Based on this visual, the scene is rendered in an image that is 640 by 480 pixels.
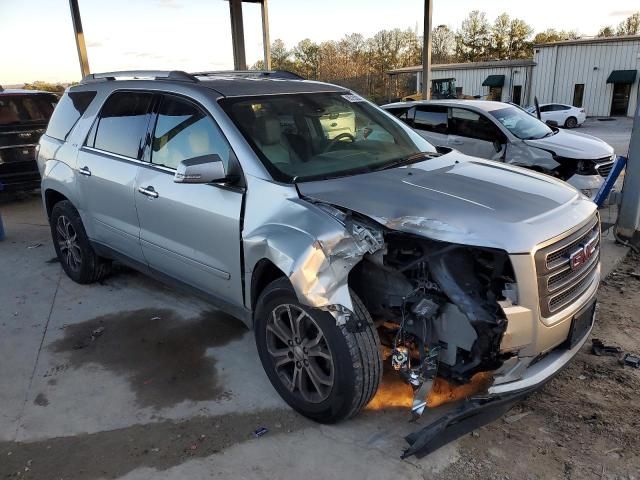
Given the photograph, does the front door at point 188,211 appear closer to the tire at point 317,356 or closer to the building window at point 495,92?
the tire at point 317,356

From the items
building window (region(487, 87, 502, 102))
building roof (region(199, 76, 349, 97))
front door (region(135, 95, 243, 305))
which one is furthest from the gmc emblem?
building window (region(487, 87, 502, 102))

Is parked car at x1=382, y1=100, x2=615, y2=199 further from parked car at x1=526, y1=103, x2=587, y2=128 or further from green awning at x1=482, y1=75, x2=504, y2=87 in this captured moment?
green awning at x1=482, y1=75, x2=504, y2=87

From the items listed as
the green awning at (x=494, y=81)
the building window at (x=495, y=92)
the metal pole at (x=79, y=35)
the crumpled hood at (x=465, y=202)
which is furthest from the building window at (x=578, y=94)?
the crumpled hood at (x=465, y=202)

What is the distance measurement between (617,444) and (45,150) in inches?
207

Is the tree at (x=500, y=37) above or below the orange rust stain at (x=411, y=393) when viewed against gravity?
above

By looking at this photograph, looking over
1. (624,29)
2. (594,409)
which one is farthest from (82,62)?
(624,29)

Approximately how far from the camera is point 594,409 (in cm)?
304

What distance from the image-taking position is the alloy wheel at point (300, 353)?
283 centimetres

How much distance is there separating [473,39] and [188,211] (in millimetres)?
63109

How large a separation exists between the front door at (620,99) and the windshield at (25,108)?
35.9m

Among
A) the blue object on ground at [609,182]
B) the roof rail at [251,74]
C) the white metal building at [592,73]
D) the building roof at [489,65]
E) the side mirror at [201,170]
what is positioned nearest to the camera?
the side mirror at [201,170]

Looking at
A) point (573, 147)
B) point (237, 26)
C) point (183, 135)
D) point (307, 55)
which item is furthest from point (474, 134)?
point (307, 55)

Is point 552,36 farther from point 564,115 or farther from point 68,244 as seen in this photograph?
point 68,244

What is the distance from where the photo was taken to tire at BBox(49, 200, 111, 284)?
4867 millimetres
